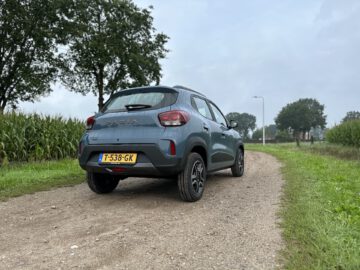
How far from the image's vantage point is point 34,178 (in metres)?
7.01

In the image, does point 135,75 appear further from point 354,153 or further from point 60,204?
point 60,204

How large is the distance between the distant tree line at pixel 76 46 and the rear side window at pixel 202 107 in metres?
22.2

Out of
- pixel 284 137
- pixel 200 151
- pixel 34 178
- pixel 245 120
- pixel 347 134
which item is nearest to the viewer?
pixel 200 151

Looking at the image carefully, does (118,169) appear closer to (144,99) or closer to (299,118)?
(144,99)

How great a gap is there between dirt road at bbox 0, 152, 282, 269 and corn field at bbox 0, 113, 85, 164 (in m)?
4.33

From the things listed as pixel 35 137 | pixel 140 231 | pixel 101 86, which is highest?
pixel 101 86

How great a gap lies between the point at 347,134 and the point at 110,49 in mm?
19743

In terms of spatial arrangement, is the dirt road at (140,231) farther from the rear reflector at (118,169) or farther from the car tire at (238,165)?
the car tire at (238,165)

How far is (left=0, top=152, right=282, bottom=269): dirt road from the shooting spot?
115 inches

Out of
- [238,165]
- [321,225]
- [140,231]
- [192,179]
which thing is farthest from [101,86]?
[321,225]

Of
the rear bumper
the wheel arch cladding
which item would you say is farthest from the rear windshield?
the wheel arch cladding

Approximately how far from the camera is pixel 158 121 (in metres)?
4.62

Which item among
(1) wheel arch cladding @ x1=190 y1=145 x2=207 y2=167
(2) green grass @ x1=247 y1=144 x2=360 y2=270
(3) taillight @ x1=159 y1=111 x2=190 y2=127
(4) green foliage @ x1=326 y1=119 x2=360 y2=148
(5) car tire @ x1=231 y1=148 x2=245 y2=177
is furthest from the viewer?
(4) green foliage @ x1=326 y1=119 x2=360 y2=148

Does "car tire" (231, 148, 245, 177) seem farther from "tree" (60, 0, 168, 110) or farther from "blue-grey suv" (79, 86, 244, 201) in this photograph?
"tree" (60, 0, 168, 110)
